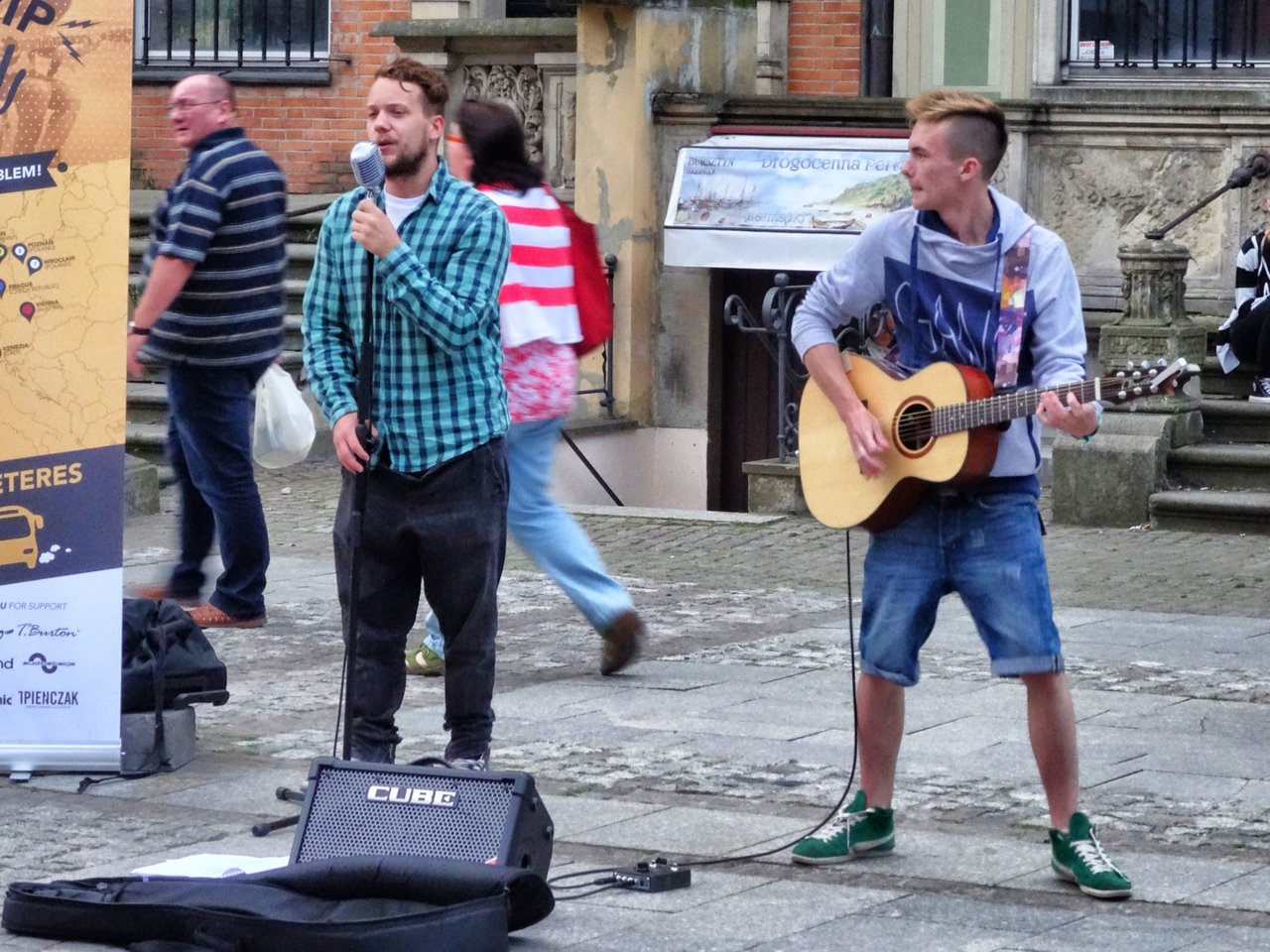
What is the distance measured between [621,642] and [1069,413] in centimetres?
317

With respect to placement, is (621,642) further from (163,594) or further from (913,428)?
(913,428)

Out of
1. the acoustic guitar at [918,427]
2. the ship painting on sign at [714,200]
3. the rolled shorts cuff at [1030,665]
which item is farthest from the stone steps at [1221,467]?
the rolled shorts cuff at [1030,665]

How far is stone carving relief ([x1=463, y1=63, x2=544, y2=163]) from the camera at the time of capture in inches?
615

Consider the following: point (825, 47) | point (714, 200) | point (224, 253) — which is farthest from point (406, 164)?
point (825, 47)

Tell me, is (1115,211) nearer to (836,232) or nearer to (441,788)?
(836,232)

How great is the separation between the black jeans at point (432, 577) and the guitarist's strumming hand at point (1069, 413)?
1540 mm

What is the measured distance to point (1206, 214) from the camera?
530 inches

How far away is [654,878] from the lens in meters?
5.46

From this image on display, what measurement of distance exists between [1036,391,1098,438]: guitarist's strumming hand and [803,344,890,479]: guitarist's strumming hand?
0.49m

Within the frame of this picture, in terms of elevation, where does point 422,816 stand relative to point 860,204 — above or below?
below

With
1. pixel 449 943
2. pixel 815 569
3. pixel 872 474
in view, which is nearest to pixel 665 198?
pixel 815 569

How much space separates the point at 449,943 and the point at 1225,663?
4369 millimetres

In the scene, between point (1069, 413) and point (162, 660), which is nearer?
point (1069, 413)

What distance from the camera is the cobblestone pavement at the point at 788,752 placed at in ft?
17.9
